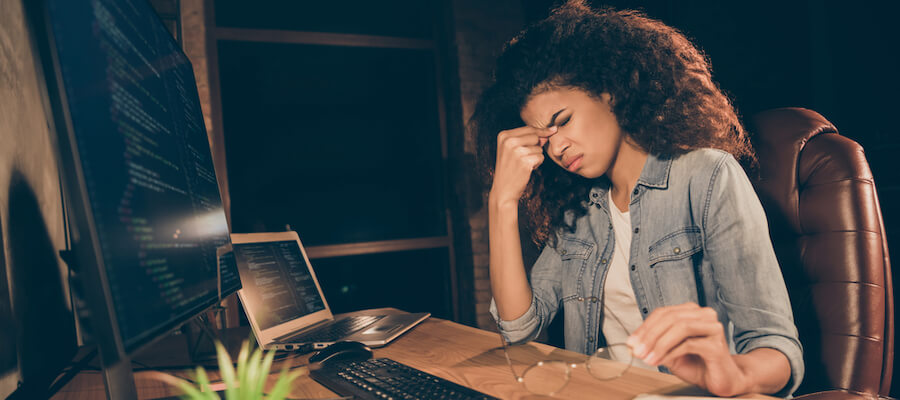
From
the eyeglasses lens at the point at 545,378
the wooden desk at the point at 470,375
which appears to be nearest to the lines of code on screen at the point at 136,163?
the wooden desk at the point at 470,375

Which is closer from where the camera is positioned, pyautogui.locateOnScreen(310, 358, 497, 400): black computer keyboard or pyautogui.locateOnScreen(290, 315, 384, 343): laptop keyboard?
pyautogui.locateOnScreen(310, 358, 497, 400): black computer keyboard

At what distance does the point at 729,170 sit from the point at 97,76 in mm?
1173

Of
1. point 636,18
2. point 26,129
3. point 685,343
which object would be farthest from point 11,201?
point 636,18

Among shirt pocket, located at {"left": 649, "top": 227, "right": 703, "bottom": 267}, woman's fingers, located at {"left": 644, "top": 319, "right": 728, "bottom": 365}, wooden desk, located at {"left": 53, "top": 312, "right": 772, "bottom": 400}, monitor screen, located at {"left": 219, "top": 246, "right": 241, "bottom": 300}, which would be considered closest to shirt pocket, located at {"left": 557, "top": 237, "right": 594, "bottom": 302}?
shirt pocket, located at {"left": 649, "top": 227, "right": 703, "bottom": 267}

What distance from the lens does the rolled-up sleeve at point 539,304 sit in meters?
1.27

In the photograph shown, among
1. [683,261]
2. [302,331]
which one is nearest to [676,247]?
[683,261]

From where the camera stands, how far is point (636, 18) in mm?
1492

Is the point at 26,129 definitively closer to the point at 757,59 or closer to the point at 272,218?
the point at 272,218

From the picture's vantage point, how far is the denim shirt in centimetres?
96

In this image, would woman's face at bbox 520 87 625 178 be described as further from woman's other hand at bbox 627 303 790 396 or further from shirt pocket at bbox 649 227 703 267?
woman's other hand at bbox 627 303 790 396

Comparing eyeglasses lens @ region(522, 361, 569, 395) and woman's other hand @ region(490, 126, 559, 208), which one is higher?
woman's other hand @ region(490, 126, 559, 208)

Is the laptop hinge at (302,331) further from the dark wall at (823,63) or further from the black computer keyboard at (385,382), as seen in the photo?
the dark wall at (823,63)

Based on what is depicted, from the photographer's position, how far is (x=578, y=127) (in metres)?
1.30

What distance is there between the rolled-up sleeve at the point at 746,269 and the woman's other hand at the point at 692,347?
0.68 ft
